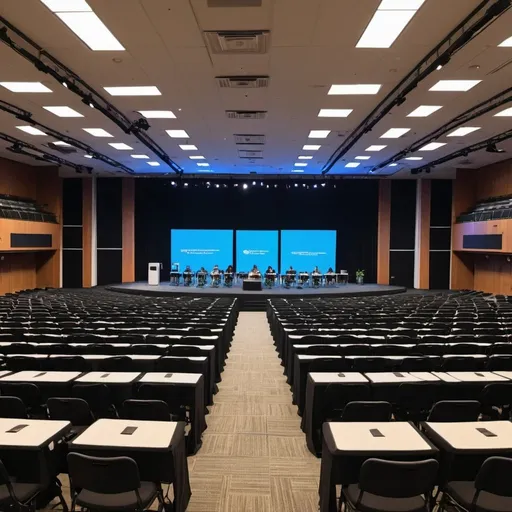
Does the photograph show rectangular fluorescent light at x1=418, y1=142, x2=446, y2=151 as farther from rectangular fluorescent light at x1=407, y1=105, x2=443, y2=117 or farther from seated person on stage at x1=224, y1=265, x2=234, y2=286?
seated person on stage at x1=224, y1=265, x2=234, y2=286

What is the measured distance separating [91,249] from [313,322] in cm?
1645

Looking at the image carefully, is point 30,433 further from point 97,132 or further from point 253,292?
point 253,292

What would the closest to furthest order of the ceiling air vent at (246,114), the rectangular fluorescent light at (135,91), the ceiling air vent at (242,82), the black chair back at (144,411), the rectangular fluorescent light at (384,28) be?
the black chair back at (144,411)
the rectangular fluorescent light at (384,28)
the ceiling air vent at (242,82)
the rectangular fluorescent light at (135,91)
the ceiling air vent at (246,114)

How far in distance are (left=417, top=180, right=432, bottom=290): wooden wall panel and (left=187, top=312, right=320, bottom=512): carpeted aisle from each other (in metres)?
16.7

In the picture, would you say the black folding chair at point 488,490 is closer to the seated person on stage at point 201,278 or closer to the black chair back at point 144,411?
the black chair back at point 144,411

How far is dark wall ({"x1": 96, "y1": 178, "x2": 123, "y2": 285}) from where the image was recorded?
22.4 m

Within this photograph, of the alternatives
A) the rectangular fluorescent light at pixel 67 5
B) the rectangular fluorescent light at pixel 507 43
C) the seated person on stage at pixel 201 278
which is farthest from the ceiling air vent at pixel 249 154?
the rectangular fluorescent light at pixel 67 5

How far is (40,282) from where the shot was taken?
21078 mm

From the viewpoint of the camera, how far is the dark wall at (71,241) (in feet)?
71.7

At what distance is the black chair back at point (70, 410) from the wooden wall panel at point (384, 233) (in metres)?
20.2

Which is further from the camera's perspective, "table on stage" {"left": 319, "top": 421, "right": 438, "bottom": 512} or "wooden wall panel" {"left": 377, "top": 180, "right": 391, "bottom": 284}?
"wooden wall panel" {"left": 377, "top": 180, "right": 391, "bottom": 284}

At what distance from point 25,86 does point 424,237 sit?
733 inches

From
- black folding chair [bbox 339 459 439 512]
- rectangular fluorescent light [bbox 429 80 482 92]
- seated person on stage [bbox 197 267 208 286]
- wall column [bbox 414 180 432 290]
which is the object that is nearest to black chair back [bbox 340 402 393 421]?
black folding chair [bbox 339 459 439 512]

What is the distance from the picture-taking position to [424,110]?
10.9 m
